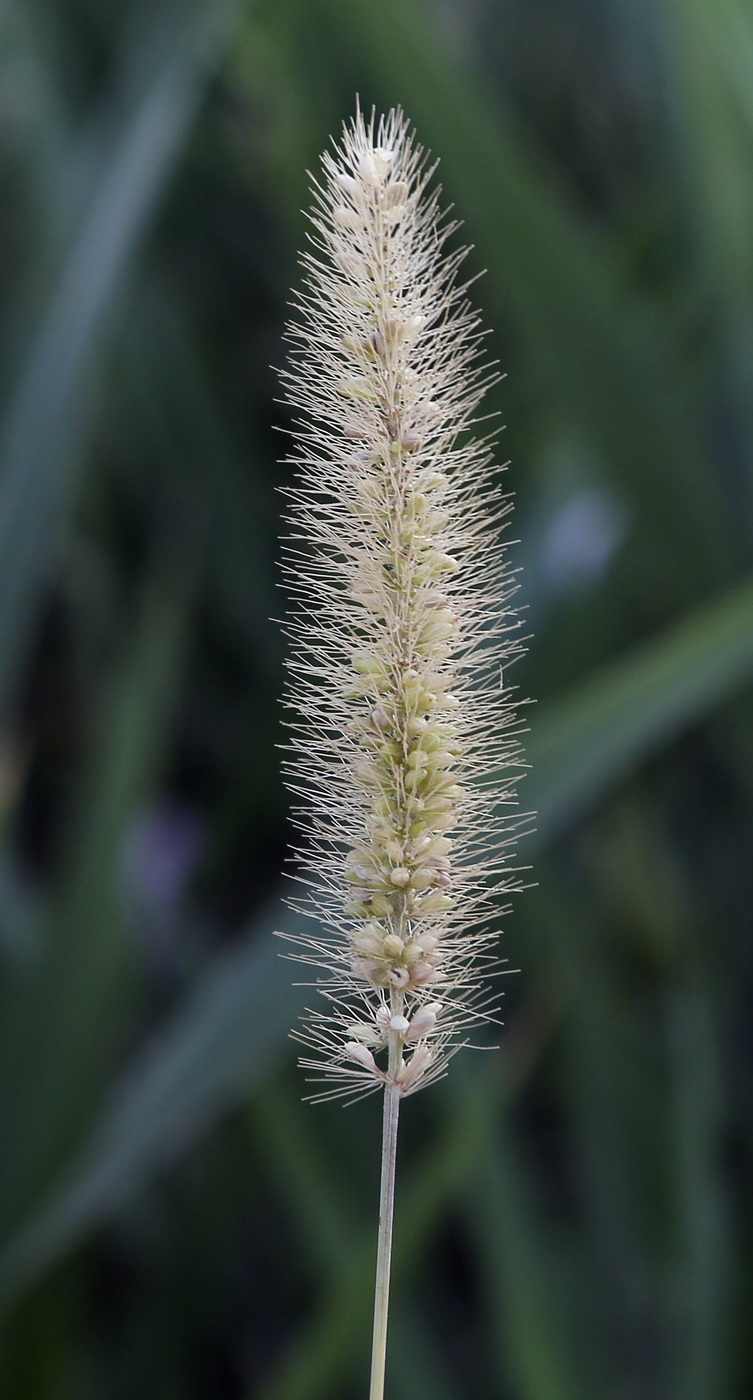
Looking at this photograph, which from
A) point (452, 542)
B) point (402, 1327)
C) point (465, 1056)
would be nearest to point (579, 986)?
point (465, 1056)

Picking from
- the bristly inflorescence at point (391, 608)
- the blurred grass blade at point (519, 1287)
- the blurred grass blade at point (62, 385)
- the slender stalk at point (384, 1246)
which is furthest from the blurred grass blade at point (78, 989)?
the slender stalk at point (384, 1246)

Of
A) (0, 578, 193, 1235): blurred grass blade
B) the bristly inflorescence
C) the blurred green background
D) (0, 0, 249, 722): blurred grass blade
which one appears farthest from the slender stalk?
(0, 0, 249, 722): blurred grass blade

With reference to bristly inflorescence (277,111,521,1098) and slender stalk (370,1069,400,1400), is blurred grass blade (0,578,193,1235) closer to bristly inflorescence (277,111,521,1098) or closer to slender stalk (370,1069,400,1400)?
bristly inflorescence (277,111,521,1098)

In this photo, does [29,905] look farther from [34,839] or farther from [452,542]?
[452,542]

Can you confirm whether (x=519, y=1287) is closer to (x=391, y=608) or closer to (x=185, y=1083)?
(x=185, y=1083)

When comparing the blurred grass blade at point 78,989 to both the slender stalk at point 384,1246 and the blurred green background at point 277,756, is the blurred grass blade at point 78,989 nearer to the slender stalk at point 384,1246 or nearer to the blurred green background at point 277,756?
the blurred green background at point 277,756

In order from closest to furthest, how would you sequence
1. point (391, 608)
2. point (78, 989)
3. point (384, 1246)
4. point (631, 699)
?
point (384, 1246) → point (391, 608) → point (631, 699) → point (78, 989)

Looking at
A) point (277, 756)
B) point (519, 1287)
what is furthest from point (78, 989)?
point (519, 1287)
